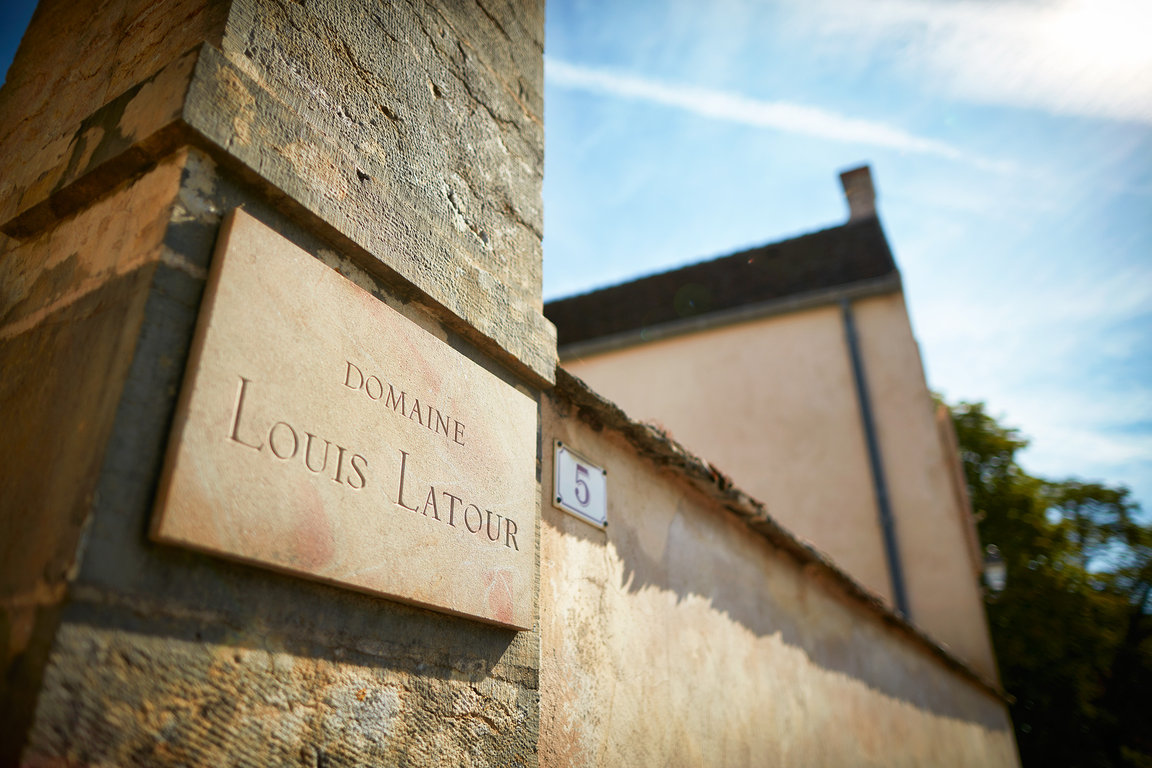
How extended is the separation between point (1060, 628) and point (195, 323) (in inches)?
583

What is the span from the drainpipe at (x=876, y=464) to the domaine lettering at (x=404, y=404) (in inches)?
312

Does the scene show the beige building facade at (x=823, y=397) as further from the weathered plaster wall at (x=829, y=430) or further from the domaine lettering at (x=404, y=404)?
the domaine lettering at (x=404, y=404)

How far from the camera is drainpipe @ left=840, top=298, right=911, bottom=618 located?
28.1ft

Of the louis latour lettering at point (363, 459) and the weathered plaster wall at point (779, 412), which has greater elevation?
the weathered plaster wall at point (779, 412)

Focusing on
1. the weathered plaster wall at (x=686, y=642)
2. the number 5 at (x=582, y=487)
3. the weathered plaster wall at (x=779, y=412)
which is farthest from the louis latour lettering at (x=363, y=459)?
the weathered plaster wall at (x=779, y=412)

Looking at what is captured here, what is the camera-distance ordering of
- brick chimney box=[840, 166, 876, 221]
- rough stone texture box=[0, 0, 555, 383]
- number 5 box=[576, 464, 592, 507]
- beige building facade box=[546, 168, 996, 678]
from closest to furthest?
1. rough stone texture box=[0, 0, 555, 383]
2. number 5 box=[576, 464, 592, 507]
3. beige building facade box=[546, 168, 996, 678]
4. brick chimney box=[840, 166, 876, 221]

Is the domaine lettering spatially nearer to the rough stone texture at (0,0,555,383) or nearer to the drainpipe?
the rough stone texture at (0,0,555,383)

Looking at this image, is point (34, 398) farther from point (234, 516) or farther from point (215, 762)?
point (215, 762)

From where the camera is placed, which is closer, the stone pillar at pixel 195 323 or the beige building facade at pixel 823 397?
the stone pillar at pixel 195 323

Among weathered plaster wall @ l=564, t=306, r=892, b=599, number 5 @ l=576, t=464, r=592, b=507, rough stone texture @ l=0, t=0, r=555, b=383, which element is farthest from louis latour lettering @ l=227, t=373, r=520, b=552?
weathered plaster wall @ l=564, t=306, r=892, b=599

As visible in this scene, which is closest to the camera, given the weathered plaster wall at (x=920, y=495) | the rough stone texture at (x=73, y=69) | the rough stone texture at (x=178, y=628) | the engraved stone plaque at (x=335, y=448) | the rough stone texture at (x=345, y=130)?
the rough stone texture at (x=178, y=628)

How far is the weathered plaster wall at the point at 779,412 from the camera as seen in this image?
909 cm

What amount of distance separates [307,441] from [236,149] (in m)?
0.69

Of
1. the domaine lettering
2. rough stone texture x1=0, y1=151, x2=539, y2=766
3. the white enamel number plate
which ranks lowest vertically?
rough stone texture x1=0, y1=151, x2=539, y2=766
